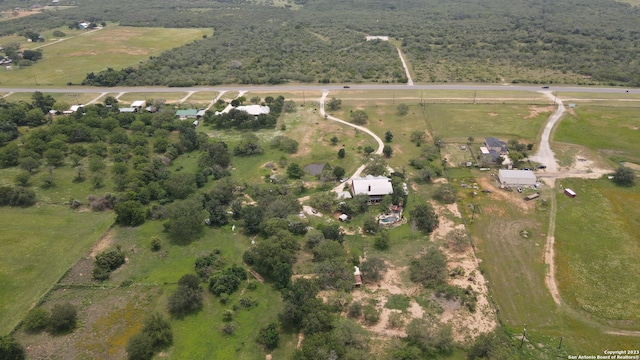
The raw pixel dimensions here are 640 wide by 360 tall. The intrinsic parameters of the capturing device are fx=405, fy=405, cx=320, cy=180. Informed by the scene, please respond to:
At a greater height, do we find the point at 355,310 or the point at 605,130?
the point at 605,130

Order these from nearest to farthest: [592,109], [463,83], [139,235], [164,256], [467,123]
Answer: [164,256] < [139,235] < [467,123] < [592,109] < [463,83]

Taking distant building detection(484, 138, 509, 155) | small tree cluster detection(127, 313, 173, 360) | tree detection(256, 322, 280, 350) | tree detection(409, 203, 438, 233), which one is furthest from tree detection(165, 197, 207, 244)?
distant building detection(484, 138, 509, 155)

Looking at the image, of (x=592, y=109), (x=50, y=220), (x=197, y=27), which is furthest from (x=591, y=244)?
(x=197, y=27)

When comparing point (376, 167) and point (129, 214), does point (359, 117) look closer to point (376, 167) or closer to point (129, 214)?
point (376, 167)

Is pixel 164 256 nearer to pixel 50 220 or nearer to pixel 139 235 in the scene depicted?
pixel 139 235

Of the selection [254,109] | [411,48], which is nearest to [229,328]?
[254,109]

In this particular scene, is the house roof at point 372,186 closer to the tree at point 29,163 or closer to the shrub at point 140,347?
the shrub at point 140,347
